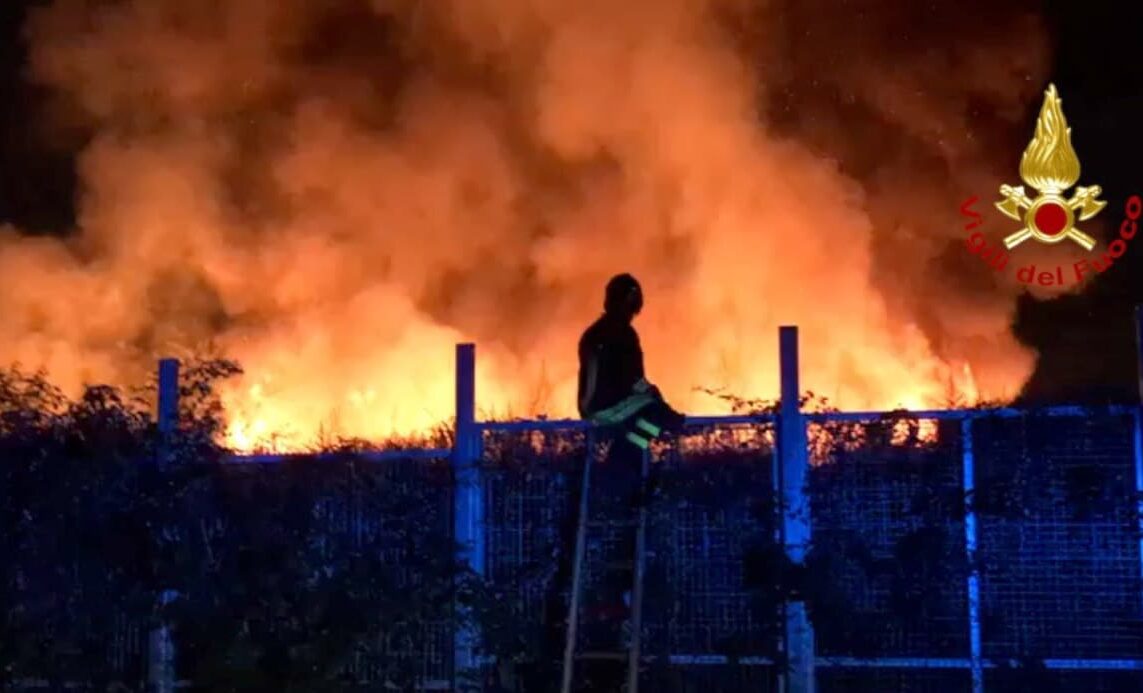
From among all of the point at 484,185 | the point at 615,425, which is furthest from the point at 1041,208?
the point at 615,425

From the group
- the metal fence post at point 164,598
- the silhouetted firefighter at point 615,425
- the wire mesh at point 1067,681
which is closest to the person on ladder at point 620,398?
the silhouetted firefighter at point 615,425

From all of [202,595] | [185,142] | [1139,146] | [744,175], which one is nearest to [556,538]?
[202,595]

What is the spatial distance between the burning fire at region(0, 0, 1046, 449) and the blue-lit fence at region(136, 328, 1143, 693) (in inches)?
399

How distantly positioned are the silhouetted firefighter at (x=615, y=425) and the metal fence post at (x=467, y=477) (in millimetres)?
569

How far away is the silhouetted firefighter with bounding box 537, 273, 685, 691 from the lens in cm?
769

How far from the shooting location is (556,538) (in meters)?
8.37

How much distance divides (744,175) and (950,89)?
3077 mm

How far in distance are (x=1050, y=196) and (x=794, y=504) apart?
12.2 metres

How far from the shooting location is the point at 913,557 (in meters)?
7.89

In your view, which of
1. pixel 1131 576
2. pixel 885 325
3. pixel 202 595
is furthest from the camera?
pixel 885 325

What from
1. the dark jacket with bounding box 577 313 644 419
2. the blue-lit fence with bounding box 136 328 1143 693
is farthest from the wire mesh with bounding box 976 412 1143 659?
the dark jacket with bounding box 577 313 644 419

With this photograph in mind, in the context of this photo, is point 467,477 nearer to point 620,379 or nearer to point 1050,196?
point 620,379

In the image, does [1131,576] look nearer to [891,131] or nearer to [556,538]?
[556,538]

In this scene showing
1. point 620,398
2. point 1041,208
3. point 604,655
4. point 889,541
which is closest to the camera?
point 604,655
